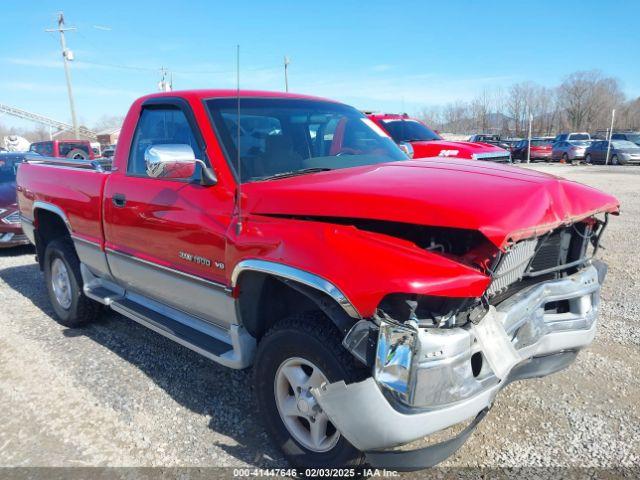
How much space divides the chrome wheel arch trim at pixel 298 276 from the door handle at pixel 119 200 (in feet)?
4.47

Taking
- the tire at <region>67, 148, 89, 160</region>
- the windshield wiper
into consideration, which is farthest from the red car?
the tire at <region>67, 148, 89, 160</region>

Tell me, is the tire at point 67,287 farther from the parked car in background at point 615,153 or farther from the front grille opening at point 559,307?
the parked car in background at point 615,153

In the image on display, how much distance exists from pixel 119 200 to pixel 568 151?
103 feet

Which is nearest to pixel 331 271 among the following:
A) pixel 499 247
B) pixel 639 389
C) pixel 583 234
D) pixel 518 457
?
pixel 499 247

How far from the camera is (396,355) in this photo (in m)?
1.97

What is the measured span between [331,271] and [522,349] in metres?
1.08

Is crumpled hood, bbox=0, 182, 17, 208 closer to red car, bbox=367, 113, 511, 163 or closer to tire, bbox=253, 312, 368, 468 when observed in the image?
red car, bbox=367, 113, 511, 163

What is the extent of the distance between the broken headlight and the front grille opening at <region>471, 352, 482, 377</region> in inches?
14.5

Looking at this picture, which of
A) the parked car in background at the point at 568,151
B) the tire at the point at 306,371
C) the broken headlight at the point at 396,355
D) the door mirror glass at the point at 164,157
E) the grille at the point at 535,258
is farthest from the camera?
the parked car in background at the point at 568,151

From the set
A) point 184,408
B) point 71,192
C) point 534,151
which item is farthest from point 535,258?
point 534,151

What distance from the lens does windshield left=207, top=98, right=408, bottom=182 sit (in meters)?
3.01

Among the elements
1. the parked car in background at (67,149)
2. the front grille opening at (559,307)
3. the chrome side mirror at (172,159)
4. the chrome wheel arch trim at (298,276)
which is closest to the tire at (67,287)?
the chrome side mirror at (172,159)

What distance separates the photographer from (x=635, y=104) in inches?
2776

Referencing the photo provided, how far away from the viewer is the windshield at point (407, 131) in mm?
10213
